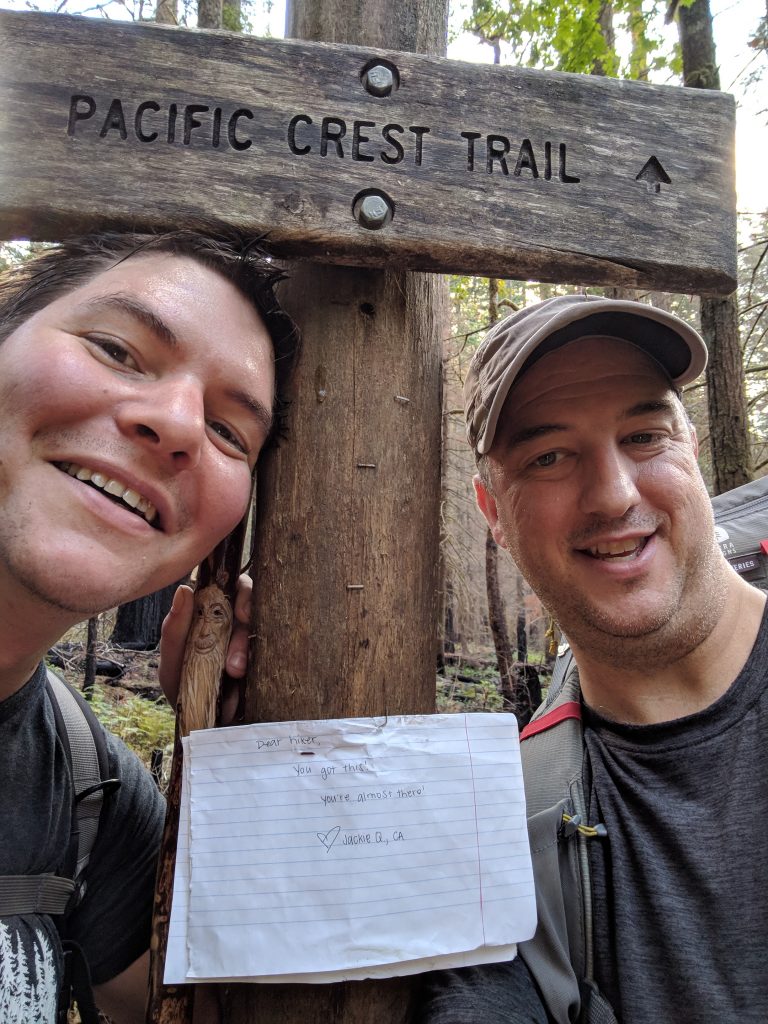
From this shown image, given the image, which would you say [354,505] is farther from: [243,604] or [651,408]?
[651,408]

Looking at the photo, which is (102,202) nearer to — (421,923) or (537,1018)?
(421,923)

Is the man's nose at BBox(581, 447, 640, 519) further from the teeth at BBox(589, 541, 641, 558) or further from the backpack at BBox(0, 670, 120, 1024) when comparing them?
the backpack at BBox(0, 670, 120, 1024)

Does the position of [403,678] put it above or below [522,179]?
below

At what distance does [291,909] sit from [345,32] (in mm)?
2001

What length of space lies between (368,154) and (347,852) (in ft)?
4.74

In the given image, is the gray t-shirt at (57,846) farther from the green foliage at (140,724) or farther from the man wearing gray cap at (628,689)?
the green foliage at (140,724)

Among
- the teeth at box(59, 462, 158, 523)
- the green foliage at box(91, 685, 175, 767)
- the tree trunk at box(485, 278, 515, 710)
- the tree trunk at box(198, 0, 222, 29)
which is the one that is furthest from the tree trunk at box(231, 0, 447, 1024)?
the tree trunk at box(485, 278, 515, 710)

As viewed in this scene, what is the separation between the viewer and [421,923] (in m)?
1.22

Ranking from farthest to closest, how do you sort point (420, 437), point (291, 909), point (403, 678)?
point (420, 437) → point (403, 678) → point (291, 909)

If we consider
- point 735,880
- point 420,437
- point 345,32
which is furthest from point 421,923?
point 345,32

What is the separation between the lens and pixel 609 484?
175 centimetres

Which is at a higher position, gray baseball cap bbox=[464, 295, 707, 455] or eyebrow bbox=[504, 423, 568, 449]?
gray baseball cap bbox=[464, 295, 707, 455]

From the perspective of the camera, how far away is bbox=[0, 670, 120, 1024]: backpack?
1459mm

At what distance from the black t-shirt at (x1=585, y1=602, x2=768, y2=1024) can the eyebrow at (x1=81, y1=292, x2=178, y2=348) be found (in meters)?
1.55
